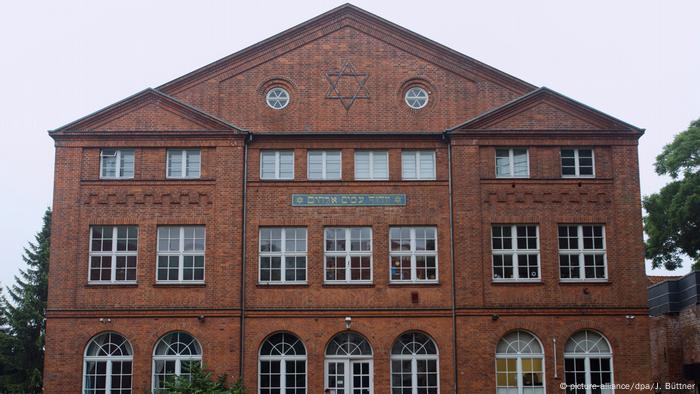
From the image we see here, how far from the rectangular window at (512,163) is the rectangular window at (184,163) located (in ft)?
32.0

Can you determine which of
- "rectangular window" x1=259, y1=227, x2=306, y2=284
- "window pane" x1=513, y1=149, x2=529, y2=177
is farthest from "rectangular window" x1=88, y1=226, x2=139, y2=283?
"window pane" x1=513, y1=149, x2=529, y2=177

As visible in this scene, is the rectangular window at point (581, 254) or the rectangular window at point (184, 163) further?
the rectangular window at point (184, 163)

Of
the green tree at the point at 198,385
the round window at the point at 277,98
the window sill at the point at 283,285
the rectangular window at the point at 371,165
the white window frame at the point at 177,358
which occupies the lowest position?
the green tree at the point at 198,385

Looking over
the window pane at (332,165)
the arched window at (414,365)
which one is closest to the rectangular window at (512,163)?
the window pane at (332,165)

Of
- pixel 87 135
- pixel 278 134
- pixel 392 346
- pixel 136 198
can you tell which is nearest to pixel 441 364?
pixel 392 346

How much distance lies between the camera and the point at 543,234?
27.8 m

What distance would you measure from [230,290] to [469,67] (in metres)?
10.8

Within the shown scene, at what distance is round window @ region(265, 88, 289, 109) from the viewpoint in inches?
1142

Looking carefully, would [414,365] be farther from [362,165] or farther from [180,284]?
[180,284]

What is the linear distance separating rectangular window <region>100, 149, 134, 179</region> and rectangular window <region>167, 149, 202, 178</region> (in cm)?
126

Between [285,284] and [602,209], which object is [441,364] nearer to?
[285,284]

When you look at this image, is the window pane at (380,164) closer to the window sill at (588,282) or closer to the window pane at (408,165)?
the window pane at (408,165)

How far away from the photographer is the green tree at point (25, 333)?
4078 centimetres

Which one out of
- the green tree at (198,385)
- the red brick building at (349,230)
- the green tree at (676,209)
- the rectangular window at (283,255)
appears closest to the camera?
the green tree at (198,385)
